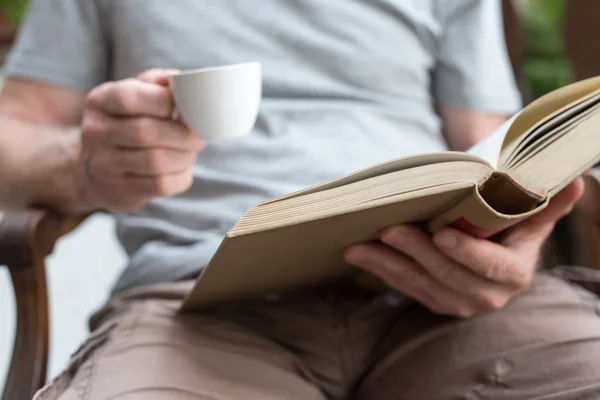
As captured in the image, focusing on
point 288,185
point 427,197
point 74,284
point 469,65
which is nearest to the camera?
point 427,197

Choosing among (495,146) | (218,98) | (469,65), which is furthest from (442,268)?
(469,65)

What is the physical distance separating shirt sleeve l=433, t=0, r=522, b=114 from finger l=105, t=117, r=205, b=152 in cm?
51

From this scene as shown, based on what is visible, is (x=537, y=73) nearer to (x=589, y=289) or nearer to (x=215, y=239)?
(x=589, y=289)

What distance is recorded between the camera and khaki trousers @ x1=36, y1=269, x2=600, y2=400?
2.01 ft

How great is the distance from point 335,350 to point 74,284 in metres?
1.09

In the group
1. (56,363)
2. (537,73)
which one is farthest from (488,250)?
(56,363)

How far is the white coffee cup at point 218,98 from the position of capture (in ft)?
1.87

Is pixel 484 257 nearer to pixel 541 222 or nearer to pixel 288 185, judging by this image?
pixel 541 222

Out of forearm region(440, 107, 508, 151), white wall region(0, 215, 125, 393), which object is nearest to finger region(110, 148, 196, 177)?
forearm region(440, 107, 508, 151)

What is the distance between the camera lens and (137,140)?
0.64 m

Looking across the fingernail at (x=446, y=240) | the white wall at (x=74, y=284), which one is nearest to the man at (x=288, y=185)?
the fingernail at (x=446, y=240)

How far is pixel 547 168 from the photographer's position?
526 millimetres

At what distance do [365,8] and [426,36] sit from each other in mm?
115

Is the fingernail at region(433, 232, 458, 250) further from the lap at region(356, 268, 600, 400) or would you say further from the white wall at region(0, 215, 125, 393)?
the white wall at region(0, 215, 125, 393)
